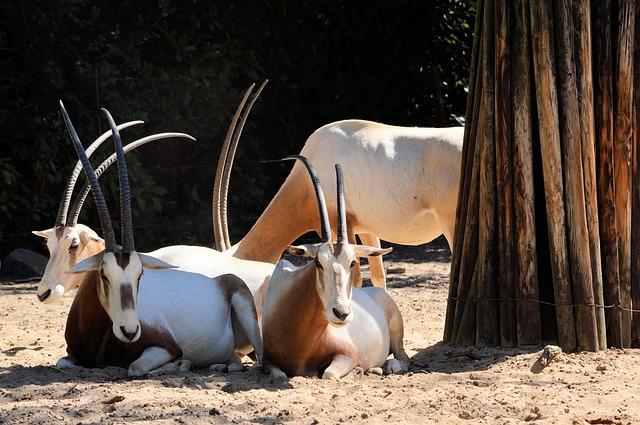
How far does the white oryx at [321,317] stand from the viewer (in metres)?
4.81

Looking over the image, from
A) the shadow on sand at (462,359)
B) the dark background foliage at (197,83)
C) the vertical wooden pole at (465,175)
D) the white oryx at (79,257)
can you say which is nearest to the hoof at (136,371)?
the white oryx at (79,257)

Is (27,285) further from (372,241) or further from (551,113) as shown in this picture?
(551,113)

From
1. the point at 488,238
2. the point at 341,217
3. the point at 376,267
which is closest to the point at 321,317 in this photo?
the point at 341,217

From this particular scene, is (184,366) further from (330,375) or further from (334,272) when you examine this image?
(334,272)

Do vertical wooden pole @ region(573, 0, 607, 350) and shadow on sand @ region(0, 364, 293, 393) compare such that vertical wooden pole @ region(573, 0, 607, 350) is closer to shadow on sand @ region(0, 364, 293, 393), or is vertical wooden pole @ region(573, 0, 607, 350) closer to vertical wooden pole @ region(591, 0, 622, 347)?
vertical wooden pole @ region(591, 0, 622, 347)

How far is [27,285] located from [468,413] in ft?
18.2

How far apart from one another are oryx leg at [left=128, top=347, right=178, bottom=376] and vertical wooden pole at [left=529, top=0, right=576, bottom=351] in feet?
6.08

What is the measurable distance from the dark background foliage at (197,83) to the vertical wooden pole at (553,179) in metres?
5.98

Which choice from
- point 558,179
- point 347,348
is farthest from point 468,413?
point 558,179

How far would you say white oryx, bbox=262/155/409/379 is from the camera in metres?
4.81

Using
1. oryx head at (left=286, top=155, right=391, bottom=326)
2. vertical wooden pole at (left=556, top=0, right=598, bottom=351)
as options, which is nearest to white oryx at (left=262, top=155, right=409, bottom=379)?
oryx head at (left=286, top=155, right=391, bottom=326)

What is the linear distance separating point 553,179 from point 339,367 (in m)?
1.35

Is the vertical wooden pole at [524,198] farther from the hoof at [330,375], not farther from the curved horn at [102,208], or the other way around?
the curved horn at [102,208]

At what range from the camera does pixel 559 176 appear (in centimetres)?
527
